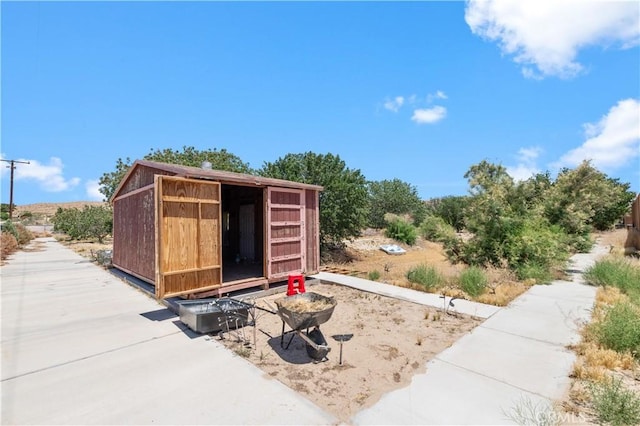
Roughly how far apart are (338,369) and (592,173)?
12359 mm

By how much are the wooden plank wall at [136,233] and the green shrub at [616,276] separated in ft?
33.3

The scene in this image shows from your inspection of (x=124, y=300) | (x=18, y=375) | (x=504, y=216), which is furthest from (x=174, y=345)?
(x=504, y=216)

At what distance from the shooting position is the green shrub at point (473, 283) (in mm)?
7031

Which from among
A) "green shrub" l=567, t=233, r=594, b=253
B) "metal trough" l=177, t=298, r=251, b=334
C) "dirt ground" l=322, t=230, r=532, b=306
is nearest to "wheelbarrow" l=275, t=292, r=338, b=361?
"metal trough" l=177, t=298, r=251, b=334

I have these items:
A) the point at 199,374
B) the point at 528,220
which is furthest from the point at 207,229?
the point at 528,220

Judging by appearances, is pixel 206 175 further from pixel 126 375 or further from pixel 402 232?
pixel 402 232

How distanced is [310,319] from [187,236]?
323 centimetres

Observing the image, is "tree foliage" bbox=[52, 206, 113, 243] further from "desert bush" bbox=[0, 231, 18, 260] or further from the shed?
the shed

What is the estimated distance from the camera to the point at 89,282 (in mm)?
8844

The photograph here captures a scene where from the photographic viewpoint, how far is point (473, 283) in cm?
717

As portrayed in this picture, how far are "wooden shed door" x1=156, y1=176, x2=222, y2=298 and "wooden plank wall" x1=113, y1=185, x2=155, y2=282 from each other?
67.4 inches

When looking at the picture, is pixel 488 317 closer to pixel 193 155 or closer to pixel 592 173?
pixel 592 173

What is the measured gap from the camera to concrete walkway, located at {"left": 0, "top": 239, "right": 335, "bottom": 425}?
9.25 feet

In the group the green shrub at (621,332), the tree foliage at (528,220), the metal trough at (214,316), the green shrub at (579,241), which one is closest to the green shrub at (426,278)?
the tree foliage at (528,220)
